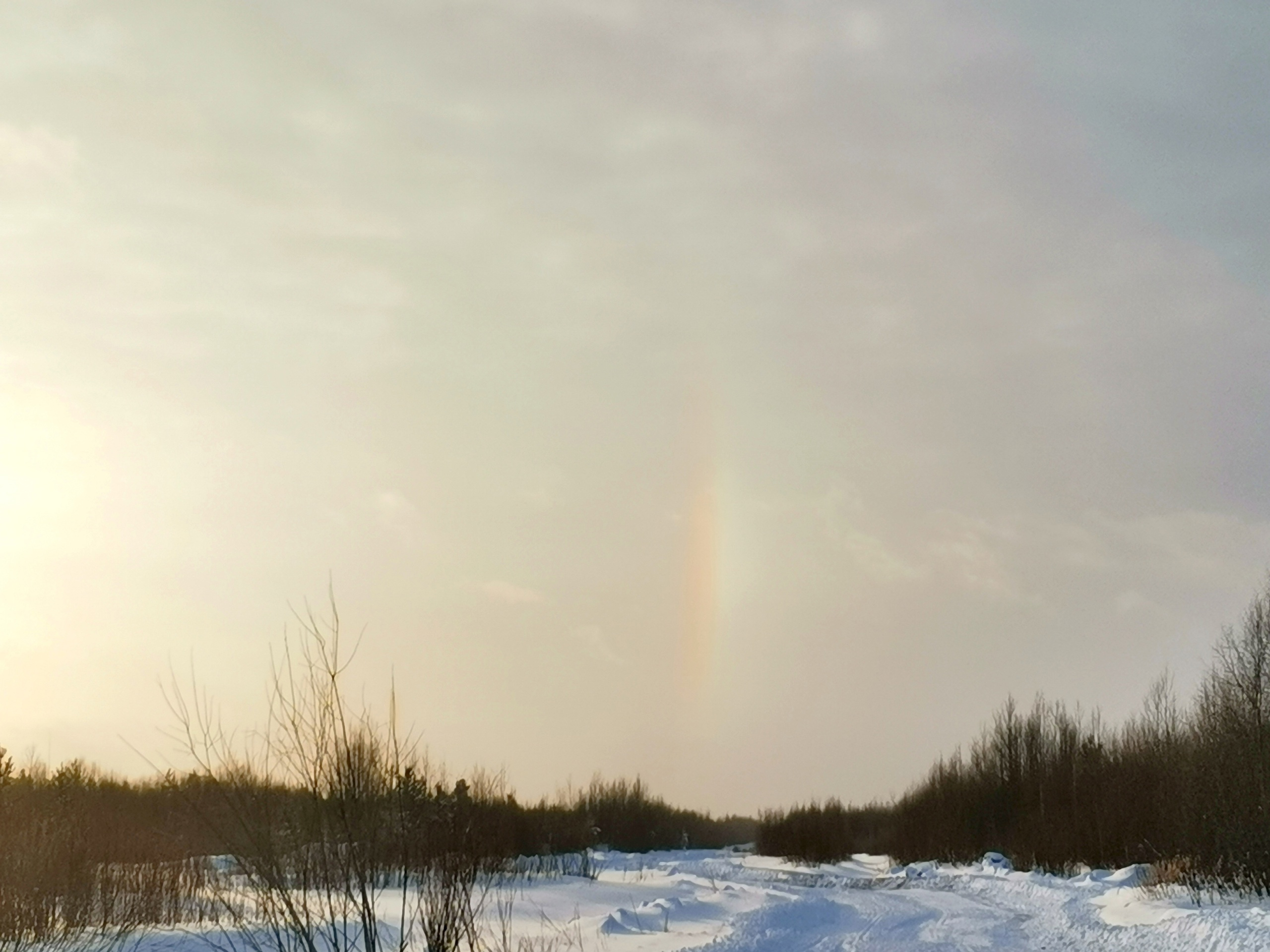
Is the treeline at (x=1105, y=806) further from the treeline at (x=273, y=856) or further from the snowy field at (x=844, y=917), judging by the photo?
the treeline at (x=273, y=856)

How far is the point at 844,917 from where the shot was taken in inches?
752

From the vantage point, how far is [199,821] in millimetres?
7625

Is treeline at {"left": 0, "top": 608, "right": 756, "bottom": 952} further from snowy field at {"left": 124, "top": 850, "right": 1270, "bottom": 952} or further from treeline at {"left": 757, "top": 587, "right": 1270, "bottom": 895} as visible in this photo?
treeline at {"left": 757, "top": 587, "right": 1270, "bottom": 895}

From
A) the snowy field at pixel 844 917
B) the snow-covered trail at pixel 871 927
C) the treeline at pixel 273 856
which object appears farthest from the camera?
the snow-covered trail at pixel 871 927

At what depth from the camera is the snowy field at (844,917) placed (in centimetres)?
1412

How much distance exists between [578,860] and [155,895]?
18427mm

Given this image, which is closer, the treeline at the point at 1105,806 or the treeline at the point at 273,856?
the treeline at the point at 273,856

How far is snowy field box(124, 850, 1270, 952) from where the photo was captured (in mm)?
14117

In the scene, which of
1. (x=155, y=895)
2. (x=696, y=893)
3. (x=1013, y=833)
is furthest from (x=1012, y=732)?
(x=155, y=895)

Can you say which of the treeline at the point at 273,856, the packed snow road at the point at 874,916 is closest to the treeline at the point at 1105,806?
the packed snow road at the point at 874,916

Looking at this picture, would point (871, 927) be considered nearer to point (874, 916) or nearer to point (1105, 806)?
point (874, 916)

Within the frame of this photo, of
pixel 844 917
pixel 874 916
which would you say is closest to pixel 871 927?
pixel 844 917

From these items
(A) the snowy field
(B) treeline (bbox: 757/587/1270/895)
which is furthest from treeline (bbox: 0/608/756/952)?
(B) treeline (bbox: 757/587/1270/895)

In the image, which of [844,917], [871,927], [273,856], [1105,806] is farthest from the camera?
[1105,806]
